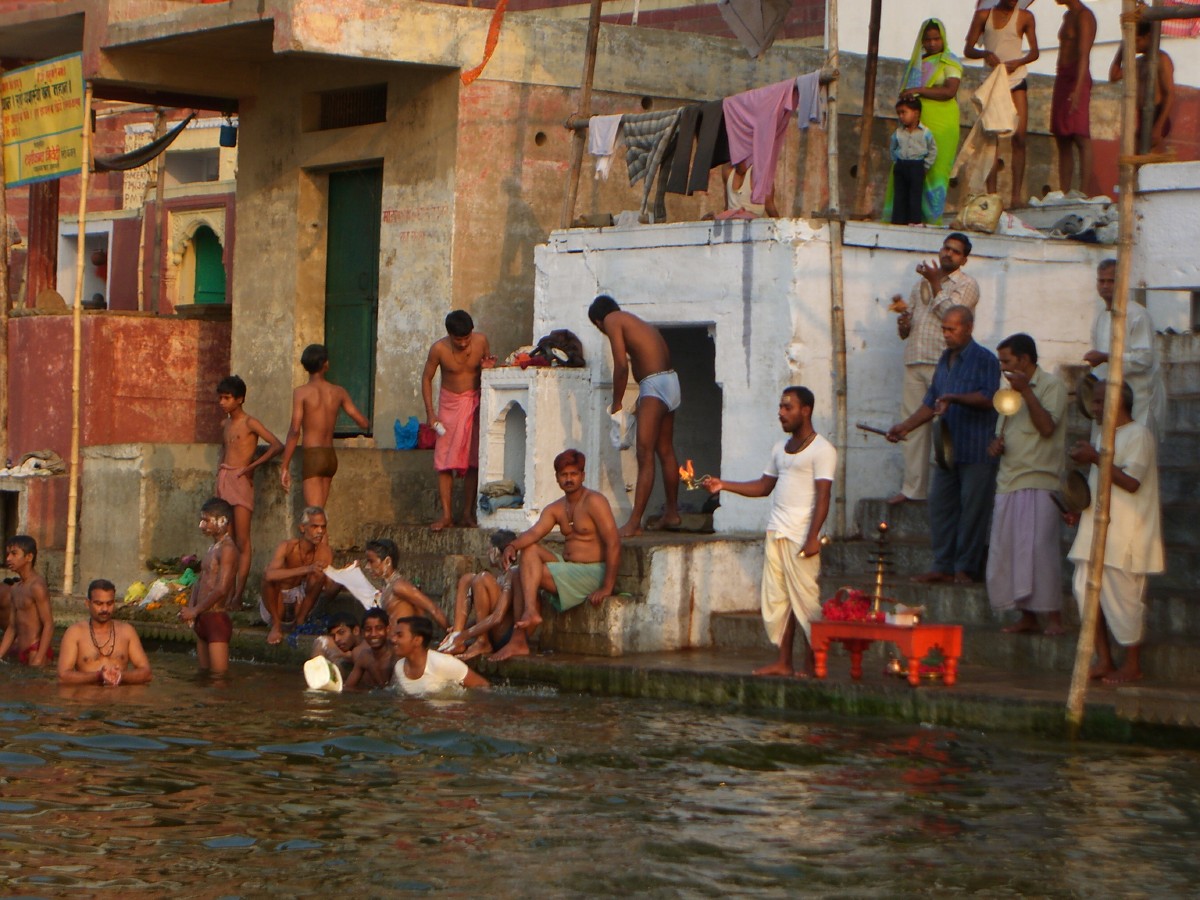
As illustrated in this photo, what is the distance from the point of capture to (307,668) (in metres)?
12.5

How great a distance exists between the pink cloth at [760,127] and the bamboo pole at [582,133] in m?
1.45

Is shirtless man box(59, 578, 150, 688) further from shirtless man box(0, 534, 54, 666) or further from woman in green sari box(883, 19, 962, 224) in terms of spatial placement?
woman in green sari box(883, 19, 962, 224)

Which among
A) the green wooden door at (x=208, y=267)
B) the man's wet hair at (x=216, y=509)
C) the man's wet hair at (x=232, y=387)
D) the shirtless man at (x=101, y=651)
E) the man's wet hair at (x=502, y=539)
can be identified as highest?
the green wooden door at (x=208, y=267)

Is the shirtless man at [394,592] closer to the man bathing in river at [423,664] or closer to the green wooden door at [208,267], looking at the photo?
the man bathing in river at [423,664]

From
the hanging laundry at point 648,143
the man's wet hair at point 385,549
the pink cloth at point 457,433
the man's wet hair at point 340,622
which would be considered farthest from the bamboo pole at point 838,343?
the man's wet hair at point 340,622

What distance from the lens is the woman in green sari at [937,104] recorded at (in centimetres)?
1575

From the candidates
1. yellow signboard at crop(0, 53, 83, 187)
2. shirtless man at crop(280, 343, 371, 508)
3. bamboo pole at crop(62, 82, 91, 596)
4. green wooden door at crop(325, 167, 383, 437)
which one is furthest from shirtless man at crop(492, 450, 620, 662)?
yellow signboard at crop(0, 53, 83, 187)

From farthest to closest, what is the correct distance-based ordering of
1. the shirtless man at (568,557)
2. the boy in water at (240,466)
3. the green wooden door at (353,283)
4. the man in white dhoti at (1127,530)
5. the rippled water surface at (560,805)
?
1. the green wooden door at (353,283)
2. the boy in water at (240,466)
3. the shirtless man at (568,557)
4. the man in white dhoti at (1127,530)
5. the rippled water surface at (560,805)

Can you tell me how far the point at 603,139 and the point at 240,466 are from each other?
12.2ft

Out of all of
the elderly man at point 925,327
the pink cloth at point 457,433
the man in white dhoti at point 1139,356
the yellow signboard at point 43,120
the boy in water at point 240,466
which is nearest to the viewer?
the man in white dhoti at point 1139,356

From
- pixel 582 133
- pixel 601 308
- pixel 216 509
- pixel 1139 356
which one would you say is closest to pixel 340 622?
pixel 216 509

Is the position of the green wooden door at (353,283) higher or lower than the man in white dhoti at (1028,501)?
higher

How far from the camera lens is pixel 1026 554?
453 inches

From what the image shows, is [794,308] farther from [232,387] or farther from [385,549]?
[232,387]
